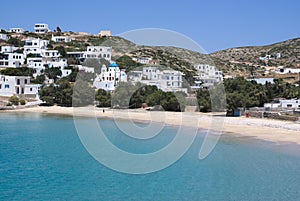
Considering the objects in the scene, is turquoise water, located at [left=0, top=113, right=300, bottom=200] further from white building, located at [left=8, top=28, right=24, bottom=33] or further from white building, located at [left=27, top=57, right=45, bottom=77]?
white building, located at [left=8, top=28, right=24, bottom=33]

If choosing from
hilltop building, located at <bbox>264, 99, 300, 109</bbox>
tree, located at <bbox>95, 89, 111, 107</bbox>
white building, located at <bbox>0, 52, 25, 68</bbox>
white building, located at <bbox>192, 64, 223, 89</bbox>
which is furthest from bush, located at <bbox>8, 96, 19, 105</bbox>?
hilltop building, located at <bbox>264, 99, 300, 109</bbox>

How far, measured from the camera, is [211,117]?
42.2m

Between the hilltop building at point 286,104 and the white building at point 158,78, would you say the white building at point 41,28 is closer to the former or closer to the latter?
the white building at point 158,78

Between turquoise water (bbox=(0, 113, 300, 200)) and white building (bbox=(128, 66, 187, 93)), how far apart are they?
92.0ft

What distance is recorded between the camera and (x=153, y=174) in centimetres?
2006

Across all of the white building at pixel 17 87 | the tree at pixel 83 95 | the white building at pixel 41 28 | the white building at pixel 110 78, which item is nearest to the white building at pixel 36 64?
the white building at pixel 17 87

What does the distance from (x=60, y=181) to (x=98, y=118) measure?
25.3m

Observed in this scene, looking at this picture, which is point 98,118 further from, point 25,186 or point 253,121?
point 25,186

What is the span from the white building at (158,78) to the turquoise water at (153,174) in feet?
92.0

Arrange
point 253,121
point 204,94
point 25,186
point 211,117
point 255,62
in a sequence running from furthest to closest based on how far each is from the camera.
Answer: point 255,62
point 204,94
point 211,117
point 253,121
point 25,186

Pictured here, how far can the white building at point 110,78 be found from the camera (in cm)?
5816

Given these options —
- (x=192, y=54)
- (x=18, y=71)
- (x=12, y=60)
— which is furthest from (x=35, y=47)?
(x=192, y=54)

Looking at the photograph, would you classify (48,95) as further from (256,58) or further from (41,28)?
(256,58)

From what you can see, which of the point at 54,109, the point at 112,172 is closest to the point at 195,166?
the point at 112,172
